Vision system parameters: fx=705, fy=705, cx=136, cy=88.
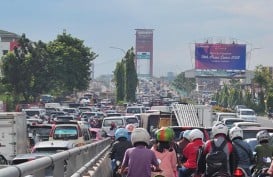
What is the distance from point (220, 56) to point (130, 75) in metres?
26.5

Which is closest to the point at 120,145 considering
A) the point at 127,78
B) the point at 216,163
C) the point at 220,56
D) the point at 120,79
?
the point at 216,163

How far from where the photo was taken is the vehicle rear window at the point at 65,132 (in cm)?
2819

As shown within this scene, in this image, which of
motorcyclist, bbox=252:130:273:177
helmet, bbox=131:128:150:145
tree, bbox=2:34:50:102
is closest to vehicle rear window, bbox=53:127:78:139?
motorcyclist, bbox=252:130:273:177

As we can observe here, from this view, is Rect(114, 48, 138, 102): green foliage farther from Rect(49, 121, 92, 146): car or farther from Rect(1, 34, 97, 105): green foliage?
Rect(49, 121, 92, 146): car

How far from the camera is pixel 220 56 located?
96.1 m

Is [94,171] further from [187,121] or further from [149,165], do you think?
[187,121]

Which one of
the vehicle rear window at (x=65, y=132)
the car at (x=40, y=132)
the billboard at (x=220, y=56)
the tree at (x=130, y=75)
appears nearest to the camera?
the vehicle rear window at (x=65, y=132)

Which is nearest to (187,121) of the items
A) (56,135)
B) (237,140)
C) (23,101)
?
(56,135)

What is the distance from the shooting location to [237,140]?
1195 cm

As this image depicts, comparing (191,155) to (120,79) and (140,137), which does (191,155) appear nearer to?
(140,137)

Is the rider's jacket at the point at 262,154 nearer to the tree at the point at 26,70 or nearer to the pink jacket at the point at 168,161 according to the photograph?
the pink jacket at the point at 168,161

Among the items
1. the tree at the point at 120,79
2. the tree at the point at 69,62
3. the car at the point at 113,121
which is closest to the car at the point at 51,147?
the car at the point at 113,121

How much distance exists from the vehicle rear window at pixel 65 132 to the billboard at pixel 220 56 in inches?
2670

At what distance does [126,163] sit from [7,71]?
68873 mm
